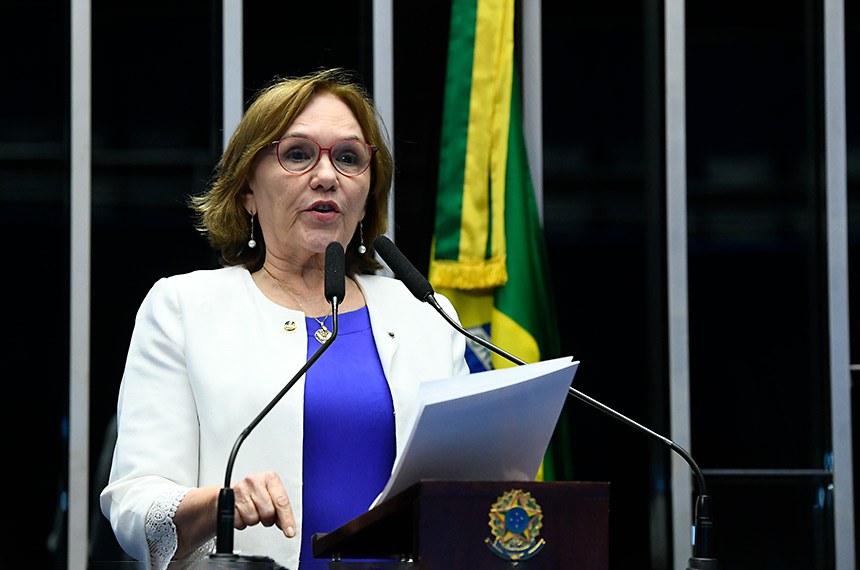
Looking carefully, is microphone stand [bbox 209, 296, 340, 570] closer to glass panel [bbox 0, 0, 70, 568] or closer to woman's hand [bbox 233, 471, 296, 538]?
woman's hand [bbox 233, 471, 296, 538]

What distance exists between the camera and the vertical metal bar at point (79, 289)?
14.6 ft

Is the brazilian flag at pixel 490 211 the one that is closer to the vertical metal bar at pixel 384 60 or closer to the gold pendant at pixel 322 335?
the vertical metal bar at pixel 384 60

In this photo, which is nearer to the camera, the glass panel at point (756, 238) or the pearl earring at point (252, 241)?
the pearl earring at point (252, 241)

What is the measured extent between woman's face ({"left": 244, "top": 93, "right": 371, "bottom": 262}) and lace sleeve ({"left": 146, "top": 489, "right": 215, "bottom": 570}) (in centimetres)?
60

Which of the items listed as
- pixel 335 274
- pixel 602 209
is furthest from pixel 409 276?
pixel 602 209

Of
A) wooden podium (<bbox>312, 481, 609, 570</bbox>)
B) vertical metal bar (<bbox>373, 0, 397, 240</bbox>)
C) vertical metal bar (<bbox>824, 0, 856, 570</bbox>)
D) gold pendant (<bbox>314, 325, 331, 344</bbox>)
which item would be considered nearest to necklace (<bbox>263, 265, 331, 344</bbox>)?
gold pendant (<bbox>314, 325, 331, 344</bbox>)

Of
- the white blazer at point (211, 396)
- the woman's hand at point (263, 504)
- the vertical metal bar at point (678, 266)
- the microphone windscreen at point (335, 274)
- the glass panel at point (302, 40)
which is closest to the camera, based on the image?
the woman's hand at point (263, 504)

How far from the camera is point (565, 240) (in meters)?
4.62

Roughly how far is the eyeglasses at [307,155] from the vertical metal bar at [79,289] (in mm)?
1957

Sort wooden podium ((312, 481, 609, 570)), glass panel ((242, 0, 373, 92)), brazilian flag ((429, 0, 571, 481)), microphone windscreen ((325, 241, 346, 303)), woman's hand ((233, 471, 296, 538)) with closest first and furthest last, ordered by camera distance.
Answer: wooden podium ((312, 481, 609, 570))
woman's hand ((233, 471, 296, 538))
microphone windscreen ((325, 241, 346, 303))
brazilian flag ((429, 0, 571, 481))
glass panel ((242, 0, 373, 92))

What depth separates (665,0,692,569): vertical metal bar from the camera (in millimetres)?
4543

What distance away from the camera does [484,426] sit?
6.56 feet

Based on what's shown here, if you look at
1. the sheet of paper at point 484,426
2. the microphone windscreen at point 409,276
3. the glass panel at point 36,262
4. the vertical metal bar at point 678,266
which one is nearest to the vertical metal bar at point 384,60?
the vertical metal bar at point 678,266

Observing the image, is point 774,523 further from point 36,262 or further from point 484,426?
point 484,426
